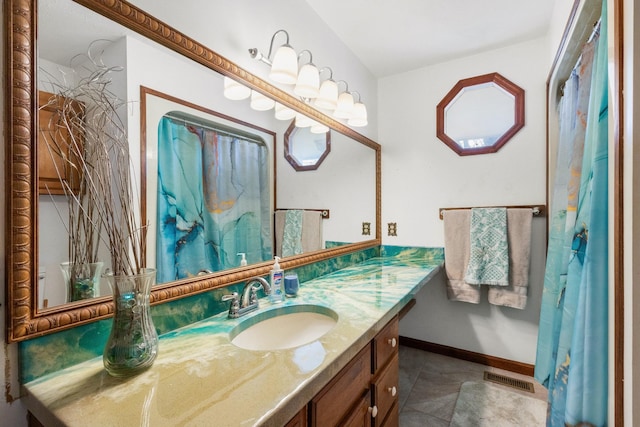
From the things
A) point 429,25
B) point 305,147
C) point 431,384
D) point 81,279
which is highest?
point 429,25

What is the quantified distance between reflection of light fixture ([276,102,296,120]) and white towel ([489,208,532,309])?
5.21 ft

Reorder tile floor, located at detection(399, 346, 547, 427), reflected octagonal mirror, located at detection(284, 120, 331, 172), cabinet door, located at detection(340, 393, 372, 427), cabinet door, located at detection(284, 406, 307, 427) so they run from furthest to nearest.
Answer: tile floor, located at detection(399, 346, 547, 427), reflected octagonal mirror, located at detection(284, 120, 331, 172), cabinet door, located at detection(340, 393, 372, 427), cabinet door, located at detection(284, 406, 307, 427)

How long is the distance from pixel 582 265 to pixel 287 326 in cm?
107

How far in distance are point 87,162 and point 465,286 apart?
2267 mm

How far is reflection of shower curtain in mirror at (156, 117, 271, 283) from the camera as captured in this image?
1.00 meters

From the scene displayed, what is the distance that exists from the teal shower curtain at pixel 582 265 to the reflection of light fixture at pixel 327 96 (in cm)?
113

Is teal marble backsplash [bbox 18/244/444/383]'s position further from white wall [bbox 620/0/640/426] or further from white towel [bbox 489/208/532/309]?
white towel [bbox 489/208/532/309]

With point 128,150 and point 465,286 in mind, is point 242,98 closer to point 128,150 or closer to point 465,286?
point 128,150

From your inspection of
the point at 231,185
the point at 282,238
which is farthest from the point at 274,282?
the point at 231,185

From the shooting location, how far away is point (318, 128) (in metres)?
1.86

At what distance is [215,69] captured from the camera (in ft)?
3.74

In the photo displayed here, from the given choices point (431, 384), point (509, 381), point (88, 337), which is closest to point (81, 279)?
point (88, 337)

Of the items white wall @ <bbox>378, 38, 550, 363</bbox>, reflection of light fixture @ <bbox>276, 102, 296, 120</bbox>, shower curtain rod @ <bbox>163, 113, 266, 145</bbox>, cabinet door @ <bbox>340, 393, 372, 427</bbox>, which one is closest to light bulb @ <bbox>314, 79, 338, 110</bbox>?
reflection of light fixture @ <bbox>276, 102, 296, 120</bbox>

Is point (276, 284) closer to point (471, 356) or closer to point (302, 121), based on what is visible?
point (302, 121)
